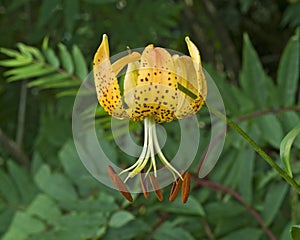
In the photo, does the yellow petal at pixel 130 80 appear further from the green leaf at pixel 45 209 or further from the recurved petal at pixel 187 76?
the green leaf at pixel 45 209

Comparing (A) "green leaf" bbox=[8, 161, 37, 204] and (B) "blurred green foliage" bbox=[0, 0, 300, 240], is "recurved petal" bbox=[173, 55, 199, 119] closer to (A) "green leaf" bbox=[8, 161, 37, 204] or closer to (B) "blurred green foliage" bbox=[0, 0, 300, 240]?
(B) "blurred green foliage" bbox=[0, 0, 300, 240]

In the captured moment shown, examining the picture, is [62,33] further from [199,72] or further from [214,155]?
[199,72]

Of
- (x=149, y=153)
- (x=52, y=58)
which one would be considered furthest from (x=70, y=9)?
(x=149, y=153)

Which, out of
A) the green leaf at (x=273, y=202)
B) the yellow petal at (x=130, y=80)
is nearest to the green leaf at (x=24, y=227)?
the green leaf at (x=273, y=202)

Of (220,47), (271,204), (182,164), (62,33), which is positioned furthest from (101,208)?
(220,47)

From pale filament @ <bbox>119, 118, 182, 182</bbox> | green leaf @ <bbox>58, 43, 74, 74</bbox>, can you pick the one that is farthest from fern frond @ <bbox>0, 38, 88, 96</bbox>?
pale filament @ <bbox>119, 118, 182, 182</bbox>

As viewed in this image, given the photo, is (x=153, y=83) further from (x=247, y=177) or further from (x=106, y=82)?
(x=247, y=177)

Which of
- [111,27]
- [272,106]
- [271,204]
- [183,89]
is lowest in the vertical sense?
[271,204]
